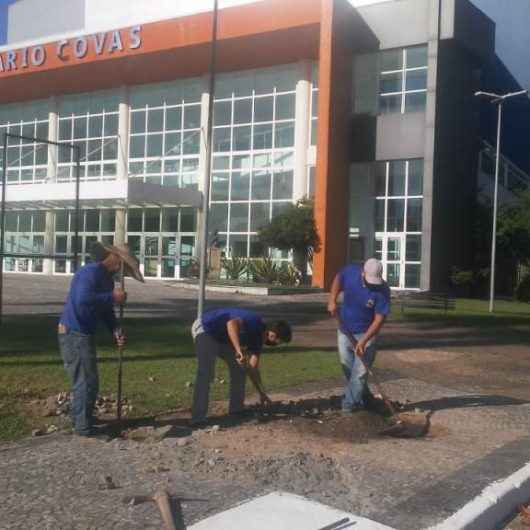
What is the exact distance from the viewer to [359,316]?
7312mm

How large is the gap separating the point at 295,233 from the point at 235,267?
321cm

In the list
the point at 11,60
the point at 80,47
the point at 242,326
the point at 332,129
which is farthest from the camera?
the point at 11,60

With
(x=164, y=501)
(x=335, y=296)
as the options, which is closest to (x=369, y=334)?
(x=335, y=296)

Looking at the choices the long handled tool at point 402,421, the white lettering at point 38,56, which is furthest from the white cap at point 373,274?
the white lettering at point 38,56

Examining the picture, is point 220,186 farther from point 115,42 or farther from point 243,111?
point 115,42

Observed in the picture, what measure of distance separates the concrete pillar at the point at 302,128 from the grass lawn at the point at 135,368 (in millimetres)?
18586

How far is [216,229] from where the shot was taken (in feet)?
114

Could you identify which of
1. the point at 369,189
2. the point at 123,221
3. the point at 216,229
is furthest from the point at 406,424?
the point at 123,221

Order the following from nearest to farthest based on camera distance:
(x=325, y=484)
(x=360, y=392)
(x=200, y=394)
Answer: (x=325, y=484), (x=200, y=394), (x=360, y=392)

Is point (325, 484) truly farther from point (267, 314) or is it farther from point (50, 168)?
point (50, 168)

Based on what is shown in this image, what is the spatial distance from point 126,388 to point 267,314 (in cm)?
1077

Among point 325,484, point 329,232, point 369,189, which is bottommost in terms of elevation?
point 325,484

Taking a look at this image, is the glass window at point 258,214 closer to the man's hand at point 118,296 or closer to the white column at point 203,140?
the white column at point 203,140

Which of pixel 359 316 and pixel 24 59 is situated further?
pixel 24 59
